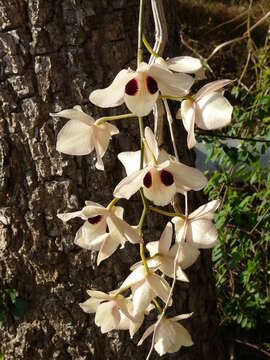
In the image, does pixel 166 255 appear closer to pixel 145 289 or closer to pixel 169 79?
pixel 145 289

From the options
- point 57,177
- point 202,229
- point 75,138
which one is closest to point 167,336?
point 202,229

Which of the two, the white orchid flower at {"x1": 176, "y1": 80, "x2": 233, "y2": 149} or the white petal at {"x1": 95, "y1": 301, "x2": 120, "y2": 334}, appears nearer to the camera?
the white orchid flower at {"x1": 176, "y1": 80, "x2": 233, "y2": 149}

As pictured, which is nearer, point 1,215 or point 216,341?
point 1,215

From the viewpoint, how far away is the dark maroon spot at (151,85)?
0.67m

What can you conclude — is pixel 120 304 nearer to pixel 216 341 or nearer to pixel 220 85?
pixel 220 85

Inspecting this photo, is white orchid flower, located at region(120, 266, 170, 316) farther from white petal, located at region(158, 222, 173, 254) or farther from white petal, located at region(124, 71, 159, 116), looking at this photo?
white petal, located at region(124, 71, 159, 116)

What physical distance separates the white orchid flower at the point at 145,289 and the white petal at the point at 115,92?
9.3 inches

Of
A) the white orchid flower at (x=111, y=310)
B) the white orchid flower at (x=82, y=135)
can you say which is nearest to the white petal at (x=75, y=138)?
the white orchid flower at (x=82, y=135)

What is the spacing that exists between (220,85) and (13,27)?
692 millimetres

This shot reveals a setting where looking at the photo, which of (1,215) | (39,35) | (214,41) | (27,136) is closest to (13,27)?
(39,35)

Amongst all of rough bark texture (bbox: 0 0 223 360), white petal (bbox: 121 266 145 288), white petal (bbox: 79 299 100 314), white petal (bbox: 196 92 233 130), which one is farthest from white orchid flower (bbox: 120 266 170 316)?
rough bark texture (bbox: 0 0 223 360)

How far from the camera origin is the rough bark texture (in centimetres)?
129

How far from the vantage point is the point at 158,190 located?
70 centimetres

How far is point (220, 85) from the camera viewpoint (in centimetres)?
72
